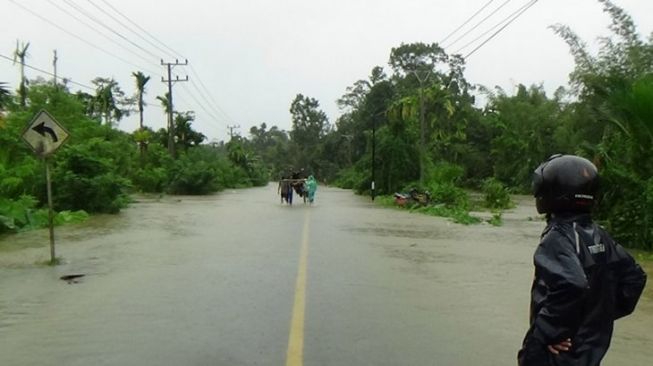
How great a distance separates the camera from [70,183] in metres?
27.0

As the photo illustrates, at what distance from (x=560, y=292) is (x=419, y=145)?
46840 mm

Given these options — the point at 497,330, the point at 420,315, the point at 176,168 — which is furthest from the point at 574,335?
the point at 176,168

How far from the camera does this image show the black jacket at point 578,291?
321 centimetres

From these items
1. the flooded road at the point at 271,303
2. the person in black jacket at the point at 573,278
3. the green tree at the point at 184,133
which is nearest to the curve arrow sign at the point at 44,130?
the flooded road at the point at 271,303

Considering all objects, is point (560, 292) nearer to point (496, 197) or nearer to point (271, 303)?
point (271, 303)

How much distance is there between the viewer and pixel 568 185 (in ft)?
11.2

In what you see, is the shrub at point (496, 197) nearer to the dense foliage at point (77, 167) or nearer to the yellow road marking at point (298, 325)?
the dense foliage at point (77, 167)

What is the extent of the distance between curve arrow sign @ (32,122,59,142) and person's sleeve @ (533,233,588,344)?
1175 cm

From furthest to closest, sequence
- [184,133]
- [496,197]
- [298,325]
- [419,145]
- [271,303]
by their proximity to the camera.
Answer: [184,133], [419,145], [496,197], [271,303], [298,325]

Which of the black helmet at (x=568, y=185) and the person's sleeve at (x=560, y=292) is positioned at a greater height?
the black helmet at (x=568, y=185)

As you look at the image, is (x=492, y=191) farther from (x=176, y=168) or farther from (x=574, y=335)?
(x=574, y=335)

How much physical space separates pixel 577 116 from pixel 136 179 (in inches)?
1376

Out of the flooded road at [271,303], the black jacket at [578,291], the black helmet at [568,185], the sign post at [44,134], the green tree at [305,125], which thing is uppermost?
the green tree at [305,125]

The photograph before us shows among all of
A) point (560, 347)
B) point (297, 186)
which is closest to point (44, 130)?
point (560, 347)
